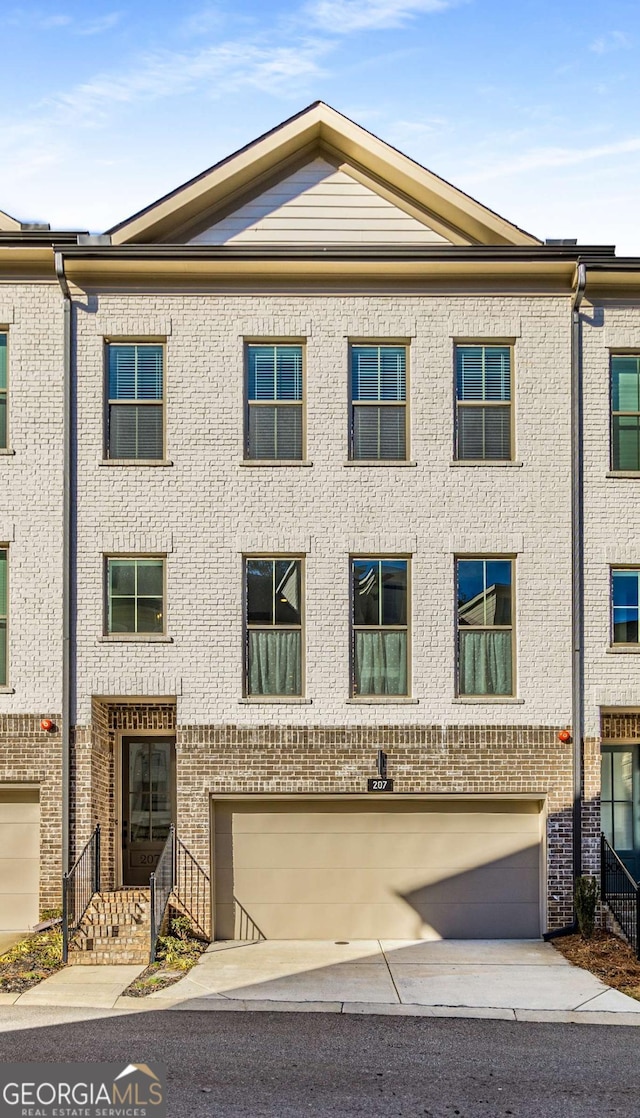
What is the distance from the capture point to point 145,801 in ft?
50.6

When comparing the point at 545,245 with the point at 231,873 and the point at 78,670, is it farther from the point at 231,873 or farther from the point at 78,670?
the point at 231,873

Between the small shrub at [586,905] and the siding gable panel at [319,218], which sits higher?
the siding gable panel at [319,218]

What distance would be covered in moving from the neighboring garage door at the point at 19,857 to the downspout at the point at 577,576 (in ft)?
22.9

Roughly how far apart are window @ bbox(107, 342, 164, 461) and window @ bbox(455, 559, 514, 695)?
4627mm

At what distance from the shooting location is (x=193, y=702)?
47.8ft

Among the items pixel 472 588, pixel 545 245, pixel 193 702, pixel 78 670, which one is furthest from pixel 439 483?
pixel 78 670

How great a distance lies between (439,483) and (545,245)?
360 centimetres

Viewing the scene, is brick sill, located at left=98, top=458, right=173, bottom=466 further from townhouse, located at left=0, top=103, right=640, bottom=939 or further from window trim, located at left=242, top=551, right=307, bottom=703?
window trim, located at left=242, top=551, right=307, bottom=703

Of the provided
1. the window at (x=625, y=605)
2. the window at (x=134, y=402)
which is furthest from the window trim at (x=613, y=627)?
the window at (x=134, y=402)

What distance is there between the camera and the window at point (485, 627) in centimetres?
1480

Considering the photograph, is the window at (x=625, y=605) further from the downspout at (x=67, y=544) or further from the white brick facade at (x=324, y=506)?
the downspout at (x=67, y=544)

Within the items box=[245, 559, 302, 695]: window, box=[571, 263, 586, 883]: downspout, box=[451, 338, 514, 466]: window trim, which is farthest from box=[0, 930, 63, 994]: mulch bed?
box=[451, 338, 514, 466]: window trim

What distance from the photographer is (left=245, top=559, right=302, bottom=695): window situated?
14742 mm

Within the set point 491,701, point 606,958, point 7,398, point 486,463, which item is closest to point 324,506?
Answer: point 486,463
